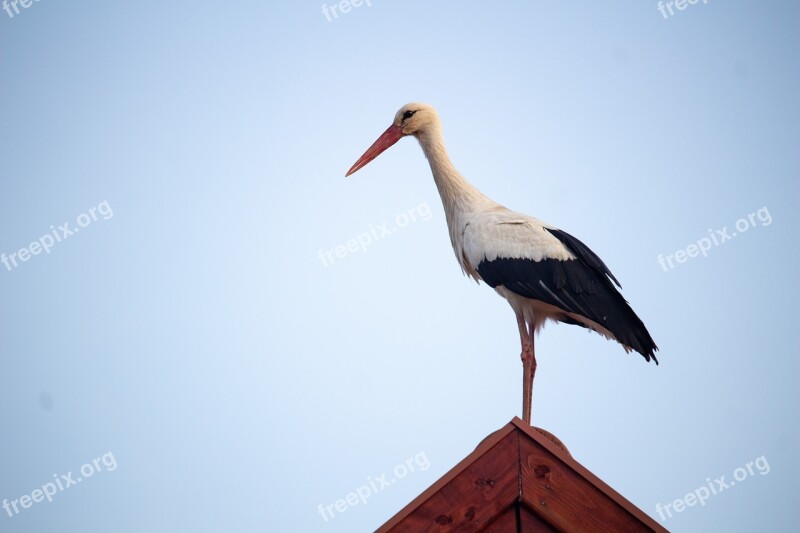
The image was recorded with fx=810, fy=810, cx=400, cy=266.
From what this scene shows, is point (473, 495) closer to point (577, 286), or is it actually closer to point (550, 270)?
point (577, 286)

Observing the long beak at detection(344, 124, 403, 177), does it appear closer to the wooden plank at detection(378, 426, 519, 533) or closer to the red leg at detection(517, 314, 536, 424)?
the red leg at detection(517, 314, 536, 424)

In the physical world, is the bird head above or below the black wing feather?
above

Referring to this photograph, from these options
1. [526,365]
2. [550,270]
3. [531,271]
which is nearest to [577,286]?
[550,270]

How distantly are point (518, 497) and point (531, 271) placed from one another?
2696mm

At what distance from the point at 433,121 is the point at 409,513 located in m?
4.20

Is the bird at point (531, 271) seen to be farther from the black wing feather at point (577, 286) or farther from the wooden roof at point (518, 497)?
the wooden roof at point (518, 497)

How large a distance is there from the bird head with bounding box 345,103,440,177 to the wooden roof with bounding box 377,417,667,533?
3.99m

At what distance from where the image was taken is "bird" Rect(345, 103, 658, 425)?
196 inches

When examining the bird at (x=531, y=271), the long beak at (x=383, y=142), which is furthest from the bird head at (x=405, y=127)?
the bird at (x=531, y=271)

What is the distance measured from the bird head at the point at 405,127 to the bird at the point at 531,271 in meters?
0.52

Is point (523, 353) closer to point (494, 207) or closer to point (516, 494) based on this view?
point (494, 207)

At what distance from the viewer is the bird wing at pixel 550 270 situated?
4.95m

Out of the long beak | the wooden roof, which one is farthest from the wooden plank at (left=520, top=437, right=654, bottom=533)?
the long beak

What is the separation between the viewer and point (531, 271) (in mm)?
5266
